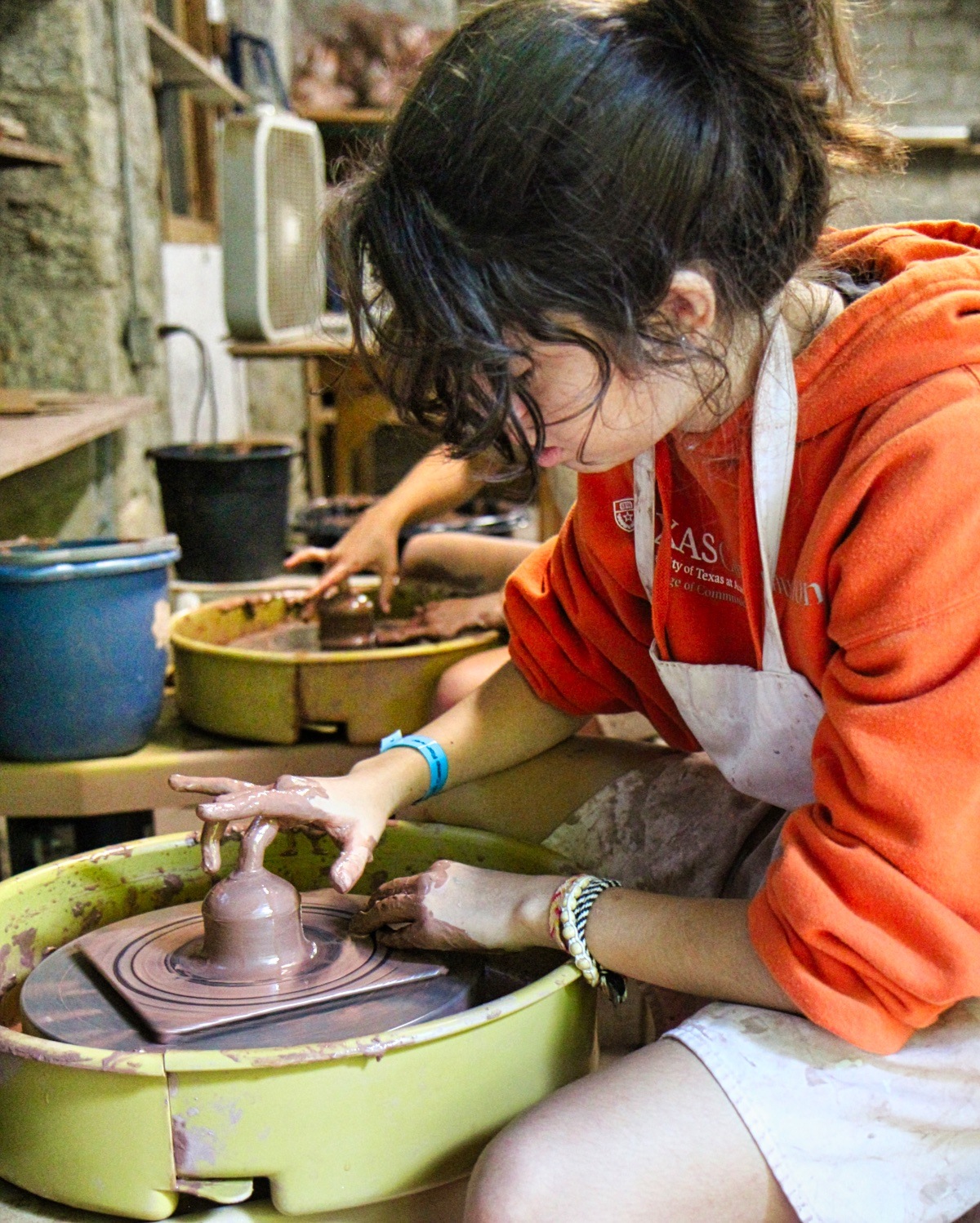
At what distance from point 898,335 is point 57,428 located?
148cm

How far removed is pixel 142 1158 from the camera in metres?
0.92

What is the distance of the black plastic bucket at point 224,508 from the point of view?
3090 mm

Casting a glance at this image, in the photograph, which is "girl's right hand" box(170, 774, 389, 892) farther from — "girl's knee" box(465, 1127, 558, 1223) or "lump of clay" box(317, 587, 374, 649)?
"lump of clay" box(317, 587, 374, 649)

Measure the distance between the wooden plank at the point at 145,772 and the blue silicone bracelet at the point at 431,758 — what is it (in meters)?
0.39

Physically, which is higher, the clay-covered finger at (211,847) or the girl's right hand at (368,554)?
the girl's right hand at (368,554)

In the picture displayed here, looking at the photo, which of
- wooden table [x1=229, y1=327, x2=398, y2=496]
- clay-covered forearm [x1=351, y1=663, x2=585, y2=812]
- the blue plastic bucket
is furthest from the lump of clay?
wooden table [x1=229, y1=327, x2=398, y2=496]

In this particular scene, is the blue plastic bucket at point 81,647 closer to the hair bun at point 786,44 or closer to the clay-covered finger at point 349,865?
the clay-covered finger at point 349,865

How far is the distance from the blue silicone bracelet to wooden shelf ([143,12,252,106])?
281 centimetres

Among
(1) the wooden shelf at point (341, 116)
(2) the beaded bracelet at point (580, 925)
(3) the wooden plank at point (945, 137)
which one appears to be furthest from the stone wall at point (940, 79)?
(2) the beaded bracelet at point (580, 925)

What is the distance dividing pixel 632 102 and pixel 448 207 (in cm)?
15

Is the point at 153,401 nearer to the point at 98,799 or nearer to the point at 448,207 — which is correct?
the point at 98,799

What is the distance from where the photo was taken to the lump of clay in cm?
204

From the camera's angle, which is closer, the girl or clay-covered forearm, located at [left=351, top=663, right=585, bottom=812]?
the girl

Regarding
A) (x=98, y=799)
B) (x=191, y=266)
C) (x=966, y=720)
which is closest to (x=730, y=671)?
(x=966, y=720)
